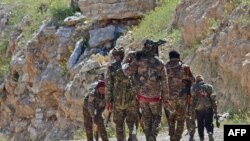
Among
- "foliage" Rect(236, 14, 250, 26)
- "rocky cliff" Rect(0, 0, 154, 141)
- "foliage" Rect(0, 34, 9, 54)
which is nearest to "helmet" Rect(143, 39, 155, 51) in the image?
Answer: "foliage" Rect(236, 14, 250, 26)

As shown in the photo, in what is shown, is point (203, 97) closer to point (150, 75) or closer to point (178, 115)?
point (178, 115)

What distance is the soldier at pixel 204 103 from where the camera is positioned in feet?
37.6

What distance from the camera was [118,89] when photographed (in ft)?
35.8

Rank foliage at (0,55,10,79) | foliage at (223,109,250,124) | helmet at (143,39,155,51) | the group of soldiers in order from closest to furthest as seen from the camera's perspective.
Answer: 1. helmet at (143,39,155,51)
2. the group of soldiers
3. foliage at (223,109,250,124)
4. foliage at (0,55,10,79)

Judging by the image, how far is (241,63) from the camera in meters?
14.8

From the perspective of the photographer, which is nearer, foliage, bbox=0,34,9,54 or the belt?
the belt

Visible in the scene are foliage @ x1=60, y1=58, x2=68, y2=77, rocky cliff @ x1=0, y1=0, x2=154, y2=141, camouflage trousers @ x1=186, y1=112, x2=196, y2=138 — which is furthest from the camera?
foliage @ x1=60, y1=58, x2=68, y2=77

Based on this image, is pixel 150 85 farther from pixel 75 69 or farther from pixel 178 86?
pixel 75 69

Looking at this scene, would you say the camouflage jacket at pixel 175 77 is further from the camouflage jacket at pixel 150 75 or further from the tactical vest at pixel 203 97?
the tactical vest at pixel 203 97

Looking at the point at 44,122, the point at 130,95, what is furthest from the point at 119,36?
the point at 130,95

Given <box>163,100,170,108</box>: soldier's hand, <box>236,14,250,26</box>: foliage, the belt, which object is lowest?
<box>163,100,170,108</box>: soldier's hand

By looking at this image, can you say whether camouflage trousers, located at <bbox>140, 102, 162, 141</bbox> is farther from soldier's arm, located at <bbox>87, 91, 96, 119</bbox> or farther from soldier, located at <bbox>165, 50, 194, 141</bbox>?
soldier's arm, located at <bbox>87, 91, 96, 119</bbox>

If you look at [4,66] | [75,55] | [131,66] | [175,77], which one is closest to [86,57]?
[75,55]

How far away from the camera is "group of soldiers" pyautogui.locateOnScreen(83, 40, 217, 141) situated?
34.3 ft
